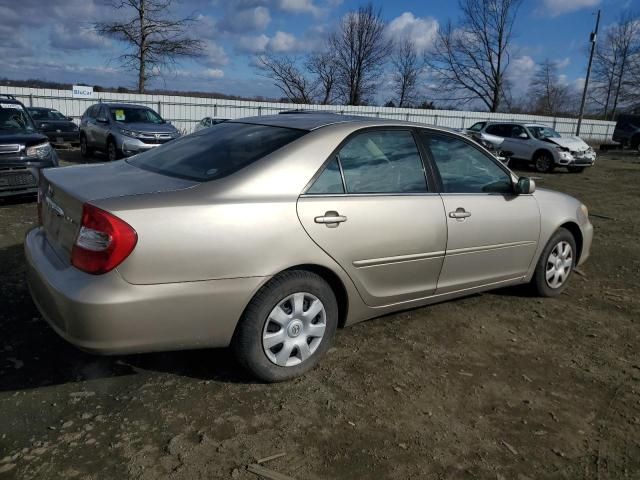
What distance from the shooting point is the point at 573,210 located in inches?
188

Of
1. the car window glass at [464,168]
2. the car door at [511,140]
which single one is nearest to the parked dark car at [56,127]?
the car door at [511,140]

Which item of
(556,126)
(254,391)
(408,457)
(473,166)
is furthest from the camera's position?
(556,126)

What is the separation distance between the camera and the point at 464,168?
3.96 m

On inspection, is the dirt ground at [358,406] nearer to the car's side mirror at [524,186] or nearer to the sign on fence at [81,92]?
the car's side mirror at [524,186]

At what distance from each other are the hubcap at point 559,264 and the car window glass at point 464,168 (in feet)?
3.07

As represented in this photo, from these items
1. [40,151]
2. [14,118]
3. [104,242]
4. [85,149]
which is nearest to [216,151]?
[104,242]

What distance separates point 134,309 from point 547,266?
142 inches

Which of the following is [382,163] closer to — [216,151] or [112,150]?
[216,151]

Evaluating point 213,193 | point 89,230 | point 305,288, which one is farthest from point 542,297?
point 89,230

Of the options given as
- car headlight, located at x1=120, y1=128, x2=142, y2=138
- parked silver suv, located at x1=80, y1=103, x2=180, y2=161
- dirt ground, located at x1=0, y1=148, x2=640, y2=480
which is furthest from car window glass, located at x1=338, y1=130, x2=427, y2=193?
car headlight, located at x1=120, y1=128, x2=142, y2=138

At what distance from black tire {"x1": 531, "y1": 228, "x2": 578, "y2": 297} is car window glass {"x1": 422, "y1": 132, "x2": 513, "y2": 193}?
0.79m

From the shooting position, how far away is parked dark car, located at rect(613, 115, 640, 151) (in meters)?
29.9

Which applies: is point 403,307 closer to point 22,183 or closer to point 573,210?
point 573,210

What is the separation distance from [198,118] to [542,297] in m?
23.6
